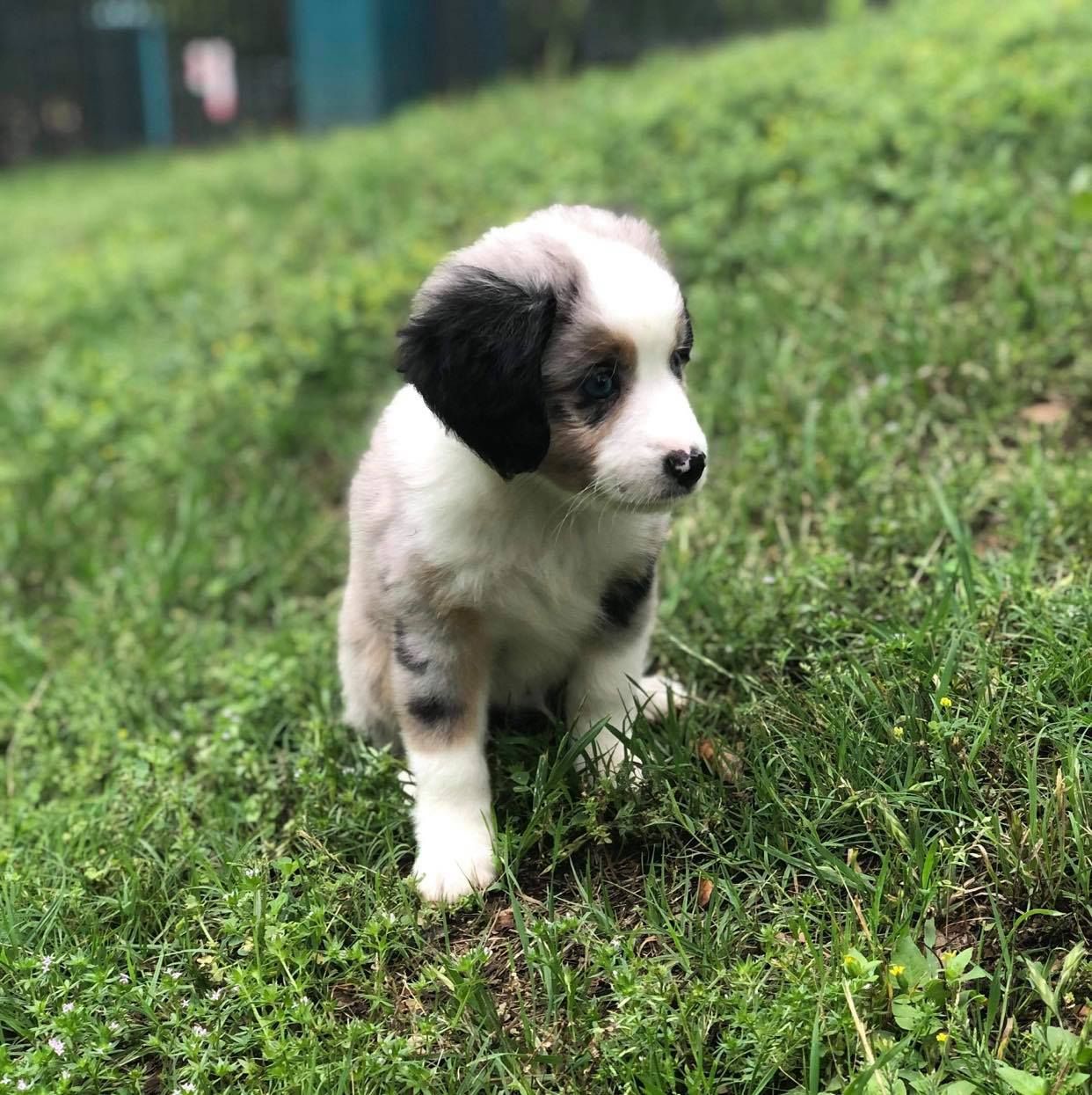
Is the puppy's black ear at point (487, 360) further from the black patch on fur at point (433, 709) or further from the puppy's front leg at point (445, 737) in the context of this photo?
the black patch on fur at point (433, 709)

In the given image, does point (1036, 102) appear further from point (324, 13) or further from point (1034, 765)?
point (324, 13)

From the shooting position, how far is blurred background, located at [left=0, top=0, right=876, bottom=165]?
1170 centimetres

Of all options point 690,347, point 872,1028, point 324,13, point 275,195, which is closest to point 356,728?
point 690,347

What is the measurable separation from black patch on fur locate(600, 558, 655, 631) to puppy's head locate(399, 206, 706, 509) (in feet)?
1.28

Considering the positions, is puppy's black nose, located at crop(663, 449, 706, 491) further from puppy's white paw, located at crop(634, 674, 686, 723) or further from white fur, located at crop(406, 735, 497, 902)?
white fur, located at crop(406, 735, 497, 902)

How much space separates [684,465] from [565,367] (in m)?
0.32

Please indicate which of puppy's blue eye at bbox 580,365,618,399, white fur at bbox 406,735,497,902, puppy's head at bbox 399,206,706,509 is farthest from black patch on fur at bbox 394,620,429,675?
puppy's blue eye at bbox 580,365,618,399

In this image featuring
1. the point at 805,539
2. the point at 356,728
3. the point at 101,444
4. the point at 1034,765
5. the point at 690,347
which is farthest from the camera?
the point at 101,444

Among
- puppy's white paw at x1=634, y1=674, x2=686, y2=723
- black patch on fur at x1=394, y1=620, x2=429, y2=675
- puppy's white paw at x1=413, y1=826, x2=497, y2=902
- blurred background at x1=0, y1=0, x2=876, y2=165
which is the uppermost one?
blurred background at x1=0, y1=0, x2=876, y2=165

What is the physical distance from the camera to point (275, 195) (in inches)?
376

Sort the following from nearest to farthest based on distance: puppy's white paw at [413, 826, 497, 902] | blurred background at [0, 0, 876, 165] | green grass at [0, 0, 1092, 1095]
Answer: green grass at [0, 0, 1092, 1095]
puppy's white paw at [413, 826, 497, 902]
blurred background at [0, 0, 876, 165]

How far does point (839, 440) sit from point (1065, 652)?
1.48 meters

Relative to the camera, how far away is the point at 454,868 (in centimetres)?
260

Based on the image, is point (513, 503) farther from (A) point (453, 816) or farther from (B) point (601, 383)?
(A) point (453, 816)
